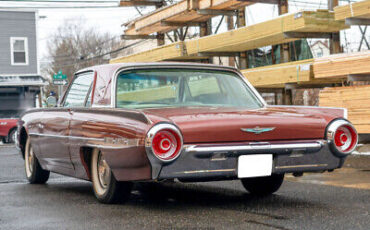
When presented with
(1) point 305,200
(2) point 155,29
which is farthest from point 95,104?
(2) point 155,29

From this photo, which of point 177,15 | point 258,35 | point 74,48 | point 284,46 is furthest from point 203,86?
point 74,48

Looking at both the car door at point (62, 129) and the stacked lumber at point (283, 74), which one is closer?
the car door at point (62, 129)

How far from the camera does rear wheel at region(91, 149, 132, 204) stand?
572 centimetres

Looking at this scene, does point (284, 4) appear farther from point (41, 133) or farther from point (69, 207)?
point (69, 207)

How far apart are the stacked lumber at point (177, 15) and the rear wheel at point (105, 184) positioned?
15.0 metres

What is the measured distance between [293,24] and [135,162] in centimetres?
1219

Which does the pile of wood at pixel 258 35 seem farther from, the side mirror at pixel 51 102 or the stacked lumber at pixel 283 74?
the side mirror at pixel 51 102

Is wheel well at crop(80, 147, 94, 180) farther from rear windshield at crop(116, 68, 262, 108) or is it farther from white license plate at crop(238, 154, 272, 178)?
white license plate at crop(238, 154, 272, 178)

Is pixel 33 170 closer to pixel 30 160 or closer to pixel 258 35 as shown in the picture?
pixel 30 160

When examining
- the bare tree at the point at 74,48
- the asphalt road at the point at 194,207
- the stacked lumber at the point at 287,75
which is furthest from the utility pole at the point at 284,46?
the bare tree at the point at 74,48

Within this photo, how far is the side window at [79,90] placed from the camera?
6797mm

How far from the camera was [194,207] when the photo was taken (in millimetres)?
5684

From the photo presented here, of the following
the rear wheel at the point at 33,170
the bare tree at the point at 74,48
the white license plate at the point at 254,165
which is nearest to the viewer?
the white license plate at the point at 254,165

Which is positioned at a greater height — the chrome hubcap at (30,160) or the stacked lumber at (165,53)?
the stacked lumber at (165,53)
